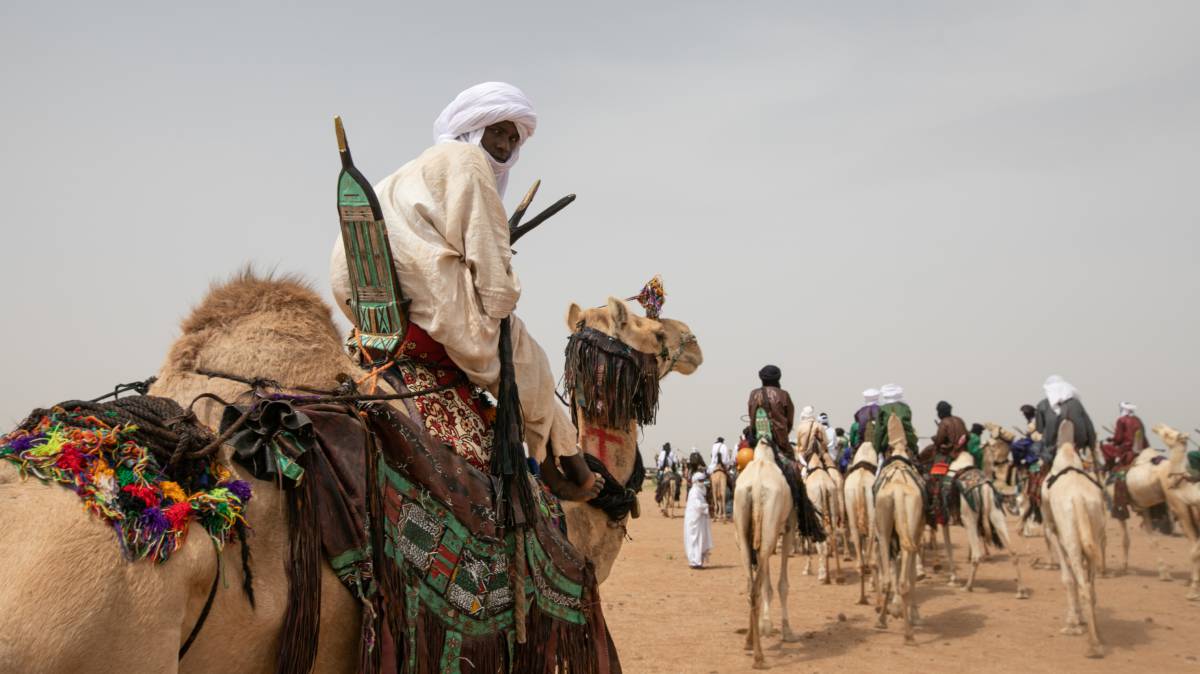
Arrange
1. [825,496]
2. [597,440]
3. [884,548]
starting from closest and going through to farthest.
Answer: [597,440] < [884,548] < [825,496]

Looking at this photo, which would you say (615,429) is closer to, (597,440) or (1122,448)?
(597,440)

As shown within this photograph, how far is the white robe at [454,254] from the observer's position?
334 centimetres

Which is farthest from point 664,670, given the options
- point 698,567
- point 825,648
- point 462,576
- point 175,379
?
point 698,567

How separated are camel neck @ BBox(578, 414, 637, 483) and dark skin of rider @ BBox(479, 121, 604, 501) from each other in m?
0.40

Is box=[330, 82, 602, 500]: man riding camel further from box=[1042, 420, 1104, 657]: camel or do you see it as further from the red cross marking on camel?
box=[1042, 420, 1104, 657]: camel

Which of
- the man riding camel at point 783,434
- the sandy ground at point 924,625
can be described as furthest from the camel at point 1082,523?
the man riding camel at point 783,434

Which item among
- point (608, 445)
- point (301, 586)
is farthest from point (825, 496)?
point (301, 586)

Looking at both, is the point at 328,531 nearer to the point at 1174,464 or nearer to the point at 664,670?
the point at 664,670

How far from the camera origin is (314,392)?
2957 millimetres

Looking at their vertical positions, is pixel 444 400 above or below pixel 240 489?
above

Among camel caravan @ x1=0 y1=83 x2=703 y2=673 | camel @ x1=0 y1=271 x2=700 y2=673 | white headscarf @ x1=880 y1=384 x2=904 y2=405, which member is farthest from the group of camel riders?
camel @ x1=0 y1=271 x2=700 y2=673

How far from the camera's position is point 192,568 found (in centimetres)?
215

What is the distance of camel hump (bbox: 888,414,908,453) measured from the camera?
46.8 feet

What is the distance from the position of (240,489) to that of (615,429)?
2.58 metres
